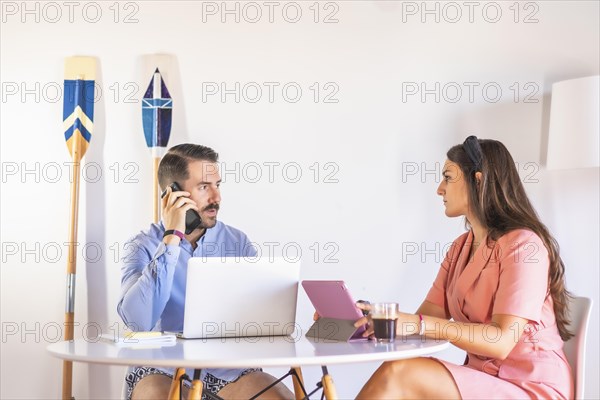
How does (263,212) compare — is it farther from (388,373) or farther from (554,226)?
(388,373)

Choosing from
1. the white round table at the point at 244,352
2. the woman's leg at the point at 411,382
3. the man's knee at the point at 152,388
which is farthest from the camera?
the man's knee at the point at 152,388

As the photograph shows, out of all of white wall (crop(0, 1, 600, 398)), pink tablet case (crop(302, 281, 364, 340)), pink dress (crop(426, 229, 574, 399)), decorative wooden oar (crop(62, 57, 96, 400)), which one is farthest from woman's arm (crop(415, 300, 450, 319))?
decorative wooden oar (crop(62, 57, 96, 400))

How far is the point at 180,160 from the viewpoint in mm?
2865

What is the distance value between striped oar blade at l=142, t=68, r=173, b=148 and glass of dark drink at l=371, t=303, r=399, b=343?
1.52 metres

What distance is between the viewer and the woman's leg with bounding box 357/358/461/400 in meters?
2.03

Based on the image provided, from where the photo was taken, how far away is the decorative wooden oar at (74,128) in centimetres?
325

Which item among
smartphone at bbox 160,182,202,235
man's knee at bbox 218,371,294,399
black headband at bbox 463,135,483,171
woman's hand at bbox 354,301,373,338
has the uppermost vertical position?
black headband at bbox 463,135,483,171

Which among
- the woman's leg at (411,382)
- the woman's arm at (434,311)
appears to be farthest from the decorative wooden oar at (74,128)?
the woman's leg at (411,382)

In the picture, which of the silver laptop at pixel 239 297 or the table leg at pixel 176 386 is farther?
the silver laptop at pixel 239 297

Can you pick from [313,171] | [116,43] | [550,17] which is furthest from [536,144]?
[116,43]

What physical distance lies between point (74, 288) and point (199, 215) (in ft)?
2.69

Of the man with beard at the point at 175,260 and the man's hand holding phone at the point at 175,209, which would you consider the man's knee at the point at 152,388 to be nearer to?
the man with beard at the point at 175,260

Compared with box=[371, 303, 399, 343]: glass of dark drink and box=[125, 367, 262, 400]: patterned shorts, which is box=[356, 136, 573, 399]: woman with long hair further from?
box=[125, 367, 262, 400]: patterned shorts

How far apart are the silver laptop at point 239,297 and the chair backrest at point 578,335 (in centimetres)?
84
